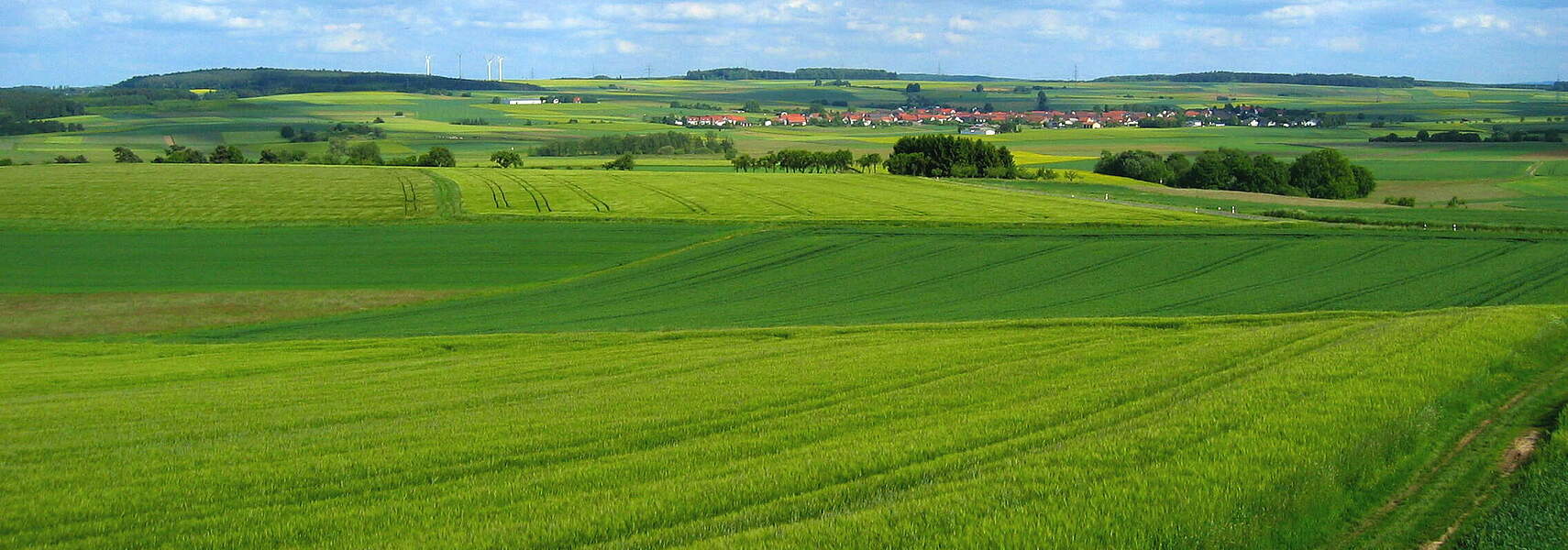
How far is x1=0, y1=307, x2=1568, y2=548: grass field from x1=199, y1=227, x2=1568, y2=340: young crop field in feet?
48.1

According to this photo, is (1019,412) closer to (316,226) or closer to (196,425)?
(196,425)

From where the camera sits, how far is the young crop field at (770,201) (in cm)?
6384

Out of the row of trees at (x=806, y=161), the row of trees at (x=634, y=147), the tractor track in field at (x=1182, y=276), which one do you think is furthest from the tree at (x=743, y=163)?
the tractor track in field at (x=1182, y=276)

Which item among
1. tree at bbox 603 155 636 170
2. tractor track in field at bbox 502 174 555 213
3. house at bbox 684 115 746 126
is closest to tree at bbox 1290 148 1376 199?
tree at bbox 603 155 636 170

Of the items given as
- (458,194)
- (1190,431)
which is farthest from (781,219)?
(1190,431)

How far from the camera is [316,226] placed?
205 feet

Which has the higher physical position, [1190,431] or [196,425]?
[1190,431]

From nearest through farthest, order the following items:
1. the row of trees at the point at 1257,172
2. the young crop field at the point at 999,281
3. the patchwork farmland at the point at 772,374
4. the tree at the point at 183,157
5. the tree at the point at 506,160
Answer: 1. the patchwork farmland at the point at 772,374
2. the young crop field at the point at 999,281
3. the row of trees at the point at 1257,172
4. the tree at the point at 183,157
5. the tree at the point at 506,160

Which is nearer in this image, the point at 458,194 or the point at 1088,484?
the point at 1088,484

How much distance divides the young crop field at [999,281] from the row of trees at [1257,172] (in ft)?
171

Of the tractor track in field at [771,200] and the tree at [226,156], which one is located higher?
the tree at [226,156]

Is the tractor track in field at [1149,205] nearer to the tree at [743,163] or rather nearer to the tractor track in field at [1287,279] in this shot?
the tractor track in field at [1287,279]

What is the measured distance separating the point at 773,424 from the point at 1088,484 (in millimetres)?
4925

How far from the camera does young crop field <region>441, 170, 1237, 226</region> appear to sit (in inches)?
2514
